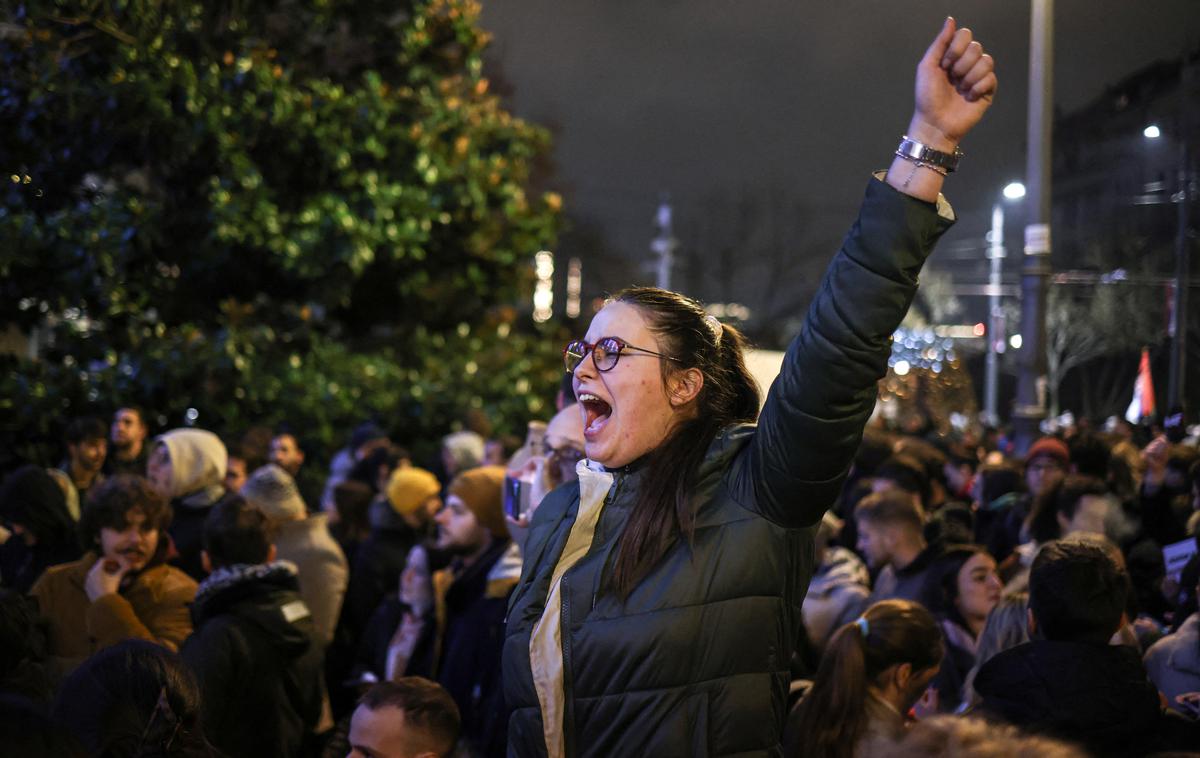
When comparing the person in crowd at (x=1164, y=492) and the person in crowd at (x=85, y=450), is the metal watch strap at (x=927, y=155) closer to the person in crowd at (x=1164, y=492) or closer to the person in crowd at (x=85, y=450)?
the person in crowd at (x=1164, y=492)

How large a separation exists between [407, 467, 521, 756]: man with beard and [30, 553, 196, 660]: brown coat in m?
1.10

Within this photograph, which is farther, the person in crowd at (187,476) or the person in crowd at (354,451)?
the person in crowd at (354,451)

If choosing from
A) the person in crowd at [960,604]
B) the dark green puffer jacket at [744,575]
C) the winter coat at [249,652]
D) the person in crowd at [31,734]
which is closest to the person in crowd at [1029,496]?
the person in crowd at [960,604]

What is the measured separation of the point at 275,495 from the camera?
249 inches

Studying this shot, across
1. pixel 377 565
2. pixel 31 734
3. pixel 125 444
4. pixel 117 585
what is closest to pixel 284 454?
pixel 125 444

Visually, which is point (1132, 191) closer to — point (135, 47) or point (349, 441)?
point (349, 441)

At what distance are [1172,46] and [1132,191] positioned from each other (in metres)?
1.94

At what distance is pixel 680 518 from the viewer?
2.31 m

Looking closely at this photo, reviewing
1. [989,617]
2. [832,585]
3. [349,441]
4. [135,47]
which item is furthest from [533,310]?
[989,617]

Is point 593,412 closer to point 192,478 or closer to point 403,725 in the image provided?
point 403,725

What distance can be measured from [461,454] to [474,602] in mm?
4670

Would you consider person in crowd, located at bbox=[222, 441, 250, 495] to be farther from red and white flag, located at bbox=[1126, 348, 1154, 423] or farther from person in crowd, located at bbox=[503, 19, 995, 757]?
red and white flag, located at bbox=[1126, 348, 1154, 423]

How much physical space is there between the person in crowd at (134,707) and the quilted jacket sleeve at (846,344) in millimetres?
1646

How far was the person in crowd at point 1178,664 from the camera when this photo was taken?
4.09 meters
